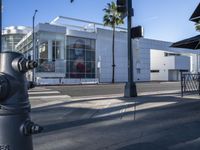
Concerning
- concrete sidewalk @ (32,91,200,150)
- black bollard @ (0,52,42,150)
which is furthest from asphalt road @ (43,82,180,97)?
black bollard @ (0,52,42,150)

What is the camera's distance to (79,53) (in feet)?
162

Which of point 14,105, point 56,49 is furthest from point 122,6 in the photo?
point 56,49

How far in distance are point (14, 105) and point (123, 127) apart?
5243mm

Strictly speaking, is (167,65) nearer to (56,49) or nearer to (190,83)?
(56,49)

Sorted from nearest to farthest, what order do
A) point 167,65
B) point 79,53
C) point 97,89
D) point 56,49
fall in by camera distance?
point 97,89 < point 56,49 < point 79,53 < point 167,65

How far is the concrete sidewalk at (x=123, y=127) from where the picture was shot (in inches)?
230

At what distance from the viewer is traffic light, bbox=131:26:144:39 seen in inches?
551

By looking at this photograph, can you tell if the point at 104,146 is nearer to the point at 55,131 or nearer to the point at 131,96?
the point at 55,131

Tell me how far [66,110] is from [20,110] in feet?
27.4

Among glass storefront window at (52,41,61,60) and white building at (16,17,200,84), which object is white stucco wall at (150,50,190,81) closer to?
white building at (16,17,200,84)

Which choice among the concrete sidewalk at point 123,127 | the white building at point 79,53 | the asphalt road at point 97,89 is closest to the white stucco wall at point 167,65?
the white building at point 79,53

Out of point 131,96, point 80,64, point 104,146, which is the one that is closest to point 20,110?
point 104,146

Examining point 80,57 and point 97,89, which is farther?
point 80,57

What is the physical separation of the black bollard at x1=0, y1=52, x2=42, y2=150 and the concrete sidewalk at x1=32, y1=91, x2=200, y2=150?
304 cm
